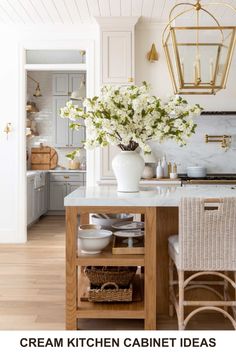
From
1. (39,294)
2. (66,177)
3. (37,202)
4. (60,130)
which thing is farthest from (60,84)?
(39,294)

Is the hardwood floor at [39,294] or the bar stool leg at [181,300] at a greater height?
the bar stool leg at [181,300]

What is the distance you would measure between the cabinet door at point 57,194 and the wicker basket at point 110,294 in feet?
18.4

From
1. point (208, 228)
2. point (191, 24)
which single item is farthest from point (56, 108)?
point (208, 228)

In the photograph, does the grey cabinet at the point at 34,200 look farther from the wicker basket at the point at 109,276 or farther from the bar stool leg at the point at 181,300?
the bar stool leg at the point at 181,300

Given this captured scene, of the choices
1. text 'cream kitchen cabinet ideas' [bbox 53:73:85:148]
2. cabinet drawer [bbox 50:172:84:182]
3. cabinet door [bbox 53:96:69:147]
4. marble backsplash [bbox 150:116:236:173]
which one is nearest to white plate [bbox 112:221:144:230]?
marble backsplash [bbox 150:116:236:173]

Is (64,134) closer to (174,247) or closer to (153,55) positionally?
(153,55)

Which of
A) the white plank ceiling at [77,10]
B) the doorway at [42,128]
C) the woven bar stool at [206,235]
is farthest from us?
the doorway at [42,128]

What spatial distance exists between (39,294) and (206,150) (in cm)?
307

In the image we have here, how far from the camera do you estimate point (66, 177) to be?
8.33m

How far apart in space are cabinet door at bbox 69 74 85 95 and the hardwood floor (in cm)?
363

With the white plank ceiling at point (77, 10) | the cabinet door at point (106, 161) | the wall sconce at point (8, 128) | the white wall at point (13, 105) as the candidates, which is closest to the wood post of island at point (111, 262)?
the cabinet door at point (106, 161)

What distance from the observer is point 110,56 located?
5453 millimetres

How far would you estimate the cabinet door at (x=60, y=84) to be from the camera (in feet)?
28.0
